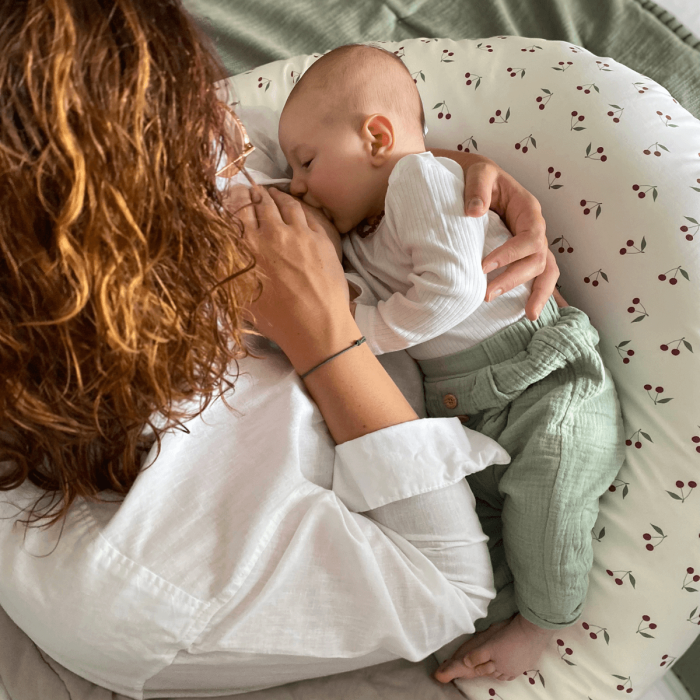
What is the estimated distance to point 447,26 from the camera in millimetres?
1667

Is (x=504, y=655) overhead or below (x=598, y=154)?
below

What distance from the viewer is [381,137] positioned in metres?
1.04

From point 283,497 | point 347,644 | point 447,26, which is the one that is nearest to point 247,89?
point 447,26

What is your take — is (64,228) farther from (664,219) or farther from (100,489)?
(664,219)

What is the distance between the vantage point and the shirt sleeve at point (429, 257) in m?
0.88

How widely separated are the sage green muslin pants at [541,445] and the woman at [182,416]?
7 centimetres

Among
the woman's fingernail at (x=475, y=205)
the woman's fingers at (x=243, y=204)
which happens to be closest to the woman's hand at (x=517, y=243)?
the woman's fingernail at (x=475, y=205)

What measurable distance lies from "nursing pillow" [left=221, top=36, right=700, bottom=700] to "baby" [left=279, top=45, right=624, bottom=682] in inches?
2.0

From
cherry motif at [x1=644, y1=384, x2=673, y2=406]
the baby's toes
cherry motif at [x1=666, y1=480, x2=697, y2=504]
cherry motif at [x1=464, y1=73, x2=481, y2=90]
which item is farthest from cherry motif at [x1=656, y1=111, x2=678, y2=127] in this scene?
the baby's toes

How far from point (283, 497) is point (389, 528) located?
166mm

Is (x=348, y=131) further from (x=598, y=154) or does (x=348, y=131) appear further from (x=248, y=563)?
(x=248, y=563)

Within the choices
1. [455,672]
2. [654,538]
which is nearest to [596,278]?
[654,538]

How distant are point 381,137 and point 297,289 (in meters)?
0.35

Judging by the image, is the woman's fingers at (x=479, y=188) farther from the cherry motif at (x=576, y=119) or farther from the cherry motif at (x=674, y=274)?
the cherry motif at (x=674, y=274)
